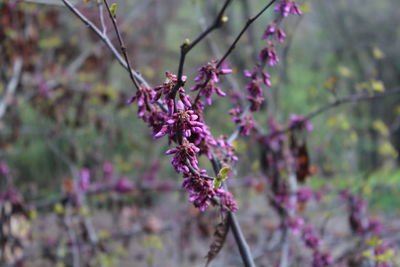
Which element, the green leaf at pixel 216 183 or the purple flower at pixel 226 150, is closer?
the green leaf at pixel 216 183

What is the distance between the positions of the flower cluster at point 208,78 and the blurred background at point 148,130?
32 cm

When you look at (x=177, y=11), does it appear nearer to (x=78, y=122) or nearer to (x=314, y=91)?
(x=78, y=122)

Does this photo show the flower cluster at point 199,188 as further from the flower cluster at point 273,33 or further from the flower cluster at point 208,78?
the flower cluster at point 273,33

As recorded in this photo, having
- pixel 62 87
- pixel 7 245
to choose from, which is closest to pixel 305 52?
pixel 62 87

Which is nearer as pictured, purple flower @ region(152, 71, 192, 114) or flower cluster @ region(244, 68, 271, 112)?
purple flower @ region(152, 71, 192, 114)

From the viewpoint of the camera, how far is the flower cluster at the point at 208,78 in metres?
1.15

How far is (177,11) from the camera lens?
37.6 ft

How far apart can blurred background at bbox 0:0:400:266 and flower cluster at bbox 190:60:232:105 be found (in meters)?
0.32

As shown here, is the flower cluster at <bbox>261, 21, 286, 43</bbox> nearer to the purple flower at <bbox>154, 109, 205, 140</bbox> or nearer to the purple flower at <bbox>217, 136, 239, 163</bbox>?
the purple flower at <bbox>217, 136, 239, 163</bbox>

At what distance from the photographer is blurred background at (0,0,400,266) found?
3850mm

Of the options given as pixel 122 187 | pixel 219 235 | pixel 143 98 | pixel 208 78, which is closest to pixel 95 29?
pixel 143 98

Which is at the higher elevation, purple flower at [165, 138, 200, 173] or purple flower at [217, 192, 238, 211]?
purple flower at [165, 138, 200, 173]

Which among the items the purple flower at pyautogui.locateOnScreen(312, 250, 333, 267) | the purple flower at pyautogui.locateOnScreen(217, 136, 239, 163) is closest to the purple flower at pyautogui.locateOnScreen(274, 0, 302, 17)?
the purple flower at pyautogui.locateOnScreen(217, 136, 239, 163)

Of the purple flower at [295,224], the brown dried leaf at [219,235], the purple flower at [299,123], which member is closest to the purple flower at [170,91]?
the brown dried leaf at [219,235]
